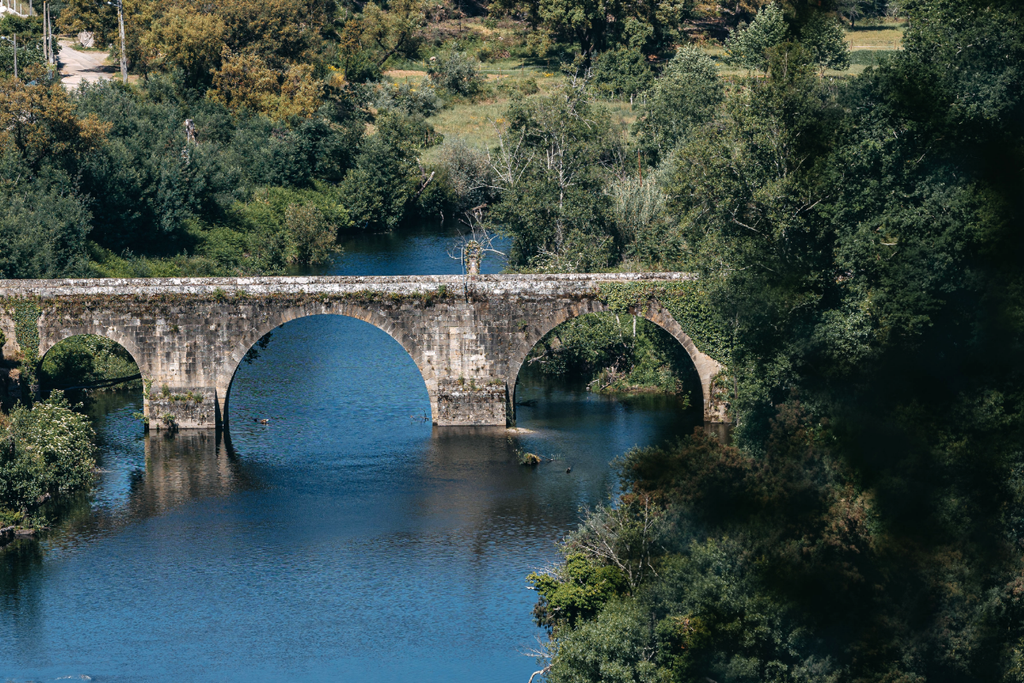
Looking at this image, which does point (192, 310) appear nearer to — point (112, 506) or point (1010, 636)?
point (112, 506)

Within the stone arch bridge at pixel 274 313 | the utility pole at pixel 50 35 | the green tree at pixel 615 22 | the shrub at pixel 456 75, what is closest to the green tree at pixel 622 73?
the green tree at pixel 615 22

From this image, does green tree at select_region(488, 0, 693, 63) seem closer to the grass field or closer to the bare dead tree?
the grass field

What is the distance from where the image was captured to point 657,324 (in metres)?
49.2

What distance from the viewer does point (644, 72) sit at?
302ft

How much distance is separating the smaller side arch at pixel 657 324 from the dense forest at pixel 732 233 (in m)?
0.89

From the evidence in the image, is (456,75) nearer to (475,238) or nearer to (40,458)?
(475,238)

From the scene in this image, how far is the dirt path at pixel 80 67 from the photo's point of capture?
3844 inches

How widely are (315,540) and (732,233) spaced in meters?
16.5

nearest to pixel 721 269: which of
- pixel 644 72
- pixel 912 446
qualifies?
pixel 912 446

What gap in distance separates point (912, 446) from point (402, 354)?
51524 mm

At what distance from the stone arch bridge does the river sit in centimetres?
292

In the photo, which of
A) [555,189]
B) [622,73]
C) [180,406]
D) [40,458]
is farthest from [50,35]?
[40,458]

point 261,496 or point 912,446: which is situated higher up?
point 912,446

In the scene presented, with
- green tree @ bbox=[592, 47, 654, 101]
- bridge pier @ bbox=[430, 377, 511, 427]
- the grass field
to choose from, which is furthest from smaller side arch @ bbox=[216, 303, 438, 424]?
green tree @ bbox=[592, 47, 654, 101]
